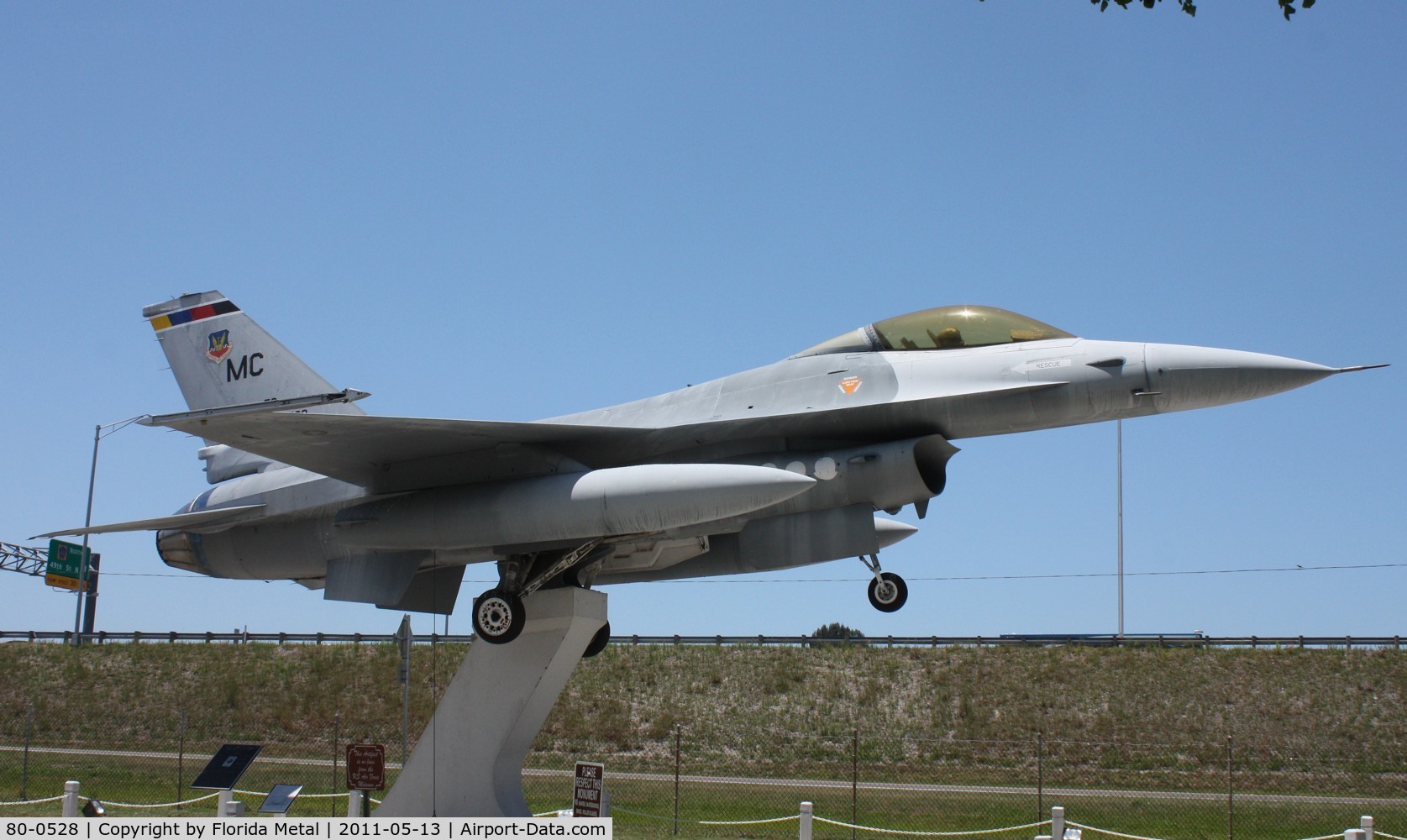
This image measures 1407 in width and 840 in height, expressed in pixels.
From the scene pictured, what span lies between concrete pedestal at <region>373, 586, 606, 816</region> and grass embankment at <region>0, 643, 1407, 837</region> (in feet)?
25.3

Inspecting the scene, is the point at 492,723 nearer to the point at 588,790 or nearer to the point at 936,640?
the point at 588,790

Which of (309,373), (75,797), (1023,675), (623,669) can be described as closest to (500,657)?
(309,373)

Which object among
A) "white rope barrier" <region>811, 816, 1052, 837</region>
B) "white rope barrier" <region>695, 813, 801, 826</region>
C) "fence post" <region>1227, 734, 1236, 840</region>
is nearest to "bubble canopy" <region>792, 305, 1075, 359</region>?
"white rope barrier" <region>811, 816, 1052, 837</region>

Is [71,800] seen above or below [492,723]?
below

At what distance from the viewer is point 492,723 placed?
42.4ft

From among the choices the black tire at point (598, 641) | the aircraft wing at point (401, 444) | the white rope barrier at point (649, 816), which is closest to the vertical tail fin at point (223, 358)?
the aircraft wing at point (401, 444)

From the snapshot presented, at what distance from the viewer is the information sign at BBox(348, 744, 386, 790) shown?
44.8 ft

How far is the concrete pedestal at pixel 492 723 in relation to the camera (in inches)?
504

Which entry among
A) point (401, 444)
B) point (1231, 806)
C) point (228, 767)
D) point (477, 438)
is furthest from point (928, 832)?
point (228, 767)

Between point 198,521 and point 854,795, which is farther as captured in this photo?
point 854,795

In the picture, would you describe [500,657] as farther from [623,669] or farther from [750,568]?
[623,669]

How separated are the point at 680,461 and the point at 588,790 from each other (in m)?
3.72

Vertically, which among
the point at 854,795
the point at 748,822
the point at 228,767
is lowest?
the point at 748,822

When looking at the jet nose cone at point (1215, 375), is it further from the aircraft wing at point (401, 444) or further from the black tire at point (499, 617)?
the black tire at point (499, 617)
